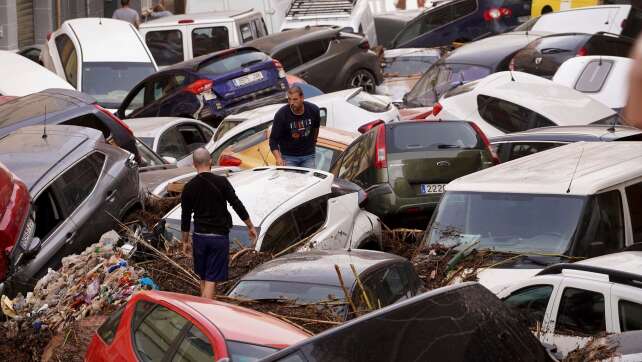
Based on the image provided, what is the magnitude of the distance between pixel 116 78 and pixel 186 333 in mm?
16483

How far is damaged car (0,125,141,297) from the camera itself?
36.4 ft

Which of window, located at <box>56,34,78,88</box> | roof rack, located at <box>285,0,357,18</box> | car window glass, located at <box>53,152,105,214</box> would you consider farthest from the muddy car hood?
roof rack, located at <box>285,0,357,18</box>

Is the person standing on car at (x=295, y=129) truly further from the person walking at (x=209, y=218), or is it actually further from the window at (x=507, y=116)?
the person walking at (x=209, y=218)

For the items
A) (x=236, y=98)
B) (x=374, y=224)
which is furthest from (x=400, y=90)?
(x=374, y=224)

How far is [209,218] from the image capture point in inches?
420

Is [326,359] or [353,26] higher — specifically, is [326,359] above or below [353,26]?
above

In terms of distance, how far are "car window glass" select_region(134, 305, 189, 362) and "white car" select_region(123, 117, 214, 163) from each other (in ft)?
32.6

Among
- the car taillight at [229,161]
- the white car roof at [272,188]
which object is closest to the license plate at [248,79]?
the car taillight at [229,161]

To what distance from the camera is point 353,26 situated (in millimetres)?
29000

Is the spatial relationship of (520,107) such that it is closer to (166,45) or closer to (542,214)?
(542,214)

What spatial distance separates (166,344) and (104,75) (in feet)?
53.4

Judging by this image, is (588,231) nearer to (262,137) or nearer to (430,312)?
(430,312)

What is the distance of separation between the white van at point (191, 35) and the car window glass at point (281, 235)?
1444cm

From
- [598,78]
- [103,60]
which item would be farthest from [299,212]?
[103,60]
